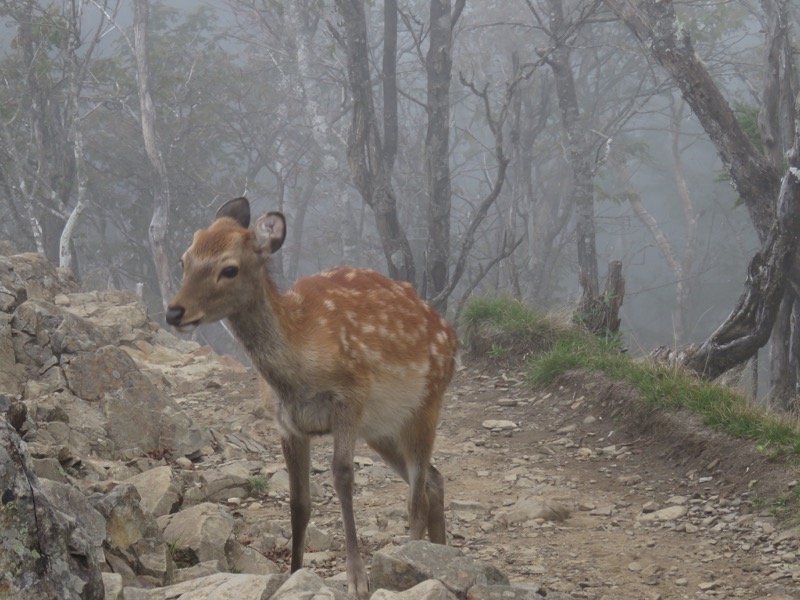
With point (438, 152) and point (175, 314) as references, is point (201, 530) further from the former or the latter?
point (438, 152)

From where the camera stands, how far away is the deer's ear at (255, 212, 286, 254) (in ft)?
16.8

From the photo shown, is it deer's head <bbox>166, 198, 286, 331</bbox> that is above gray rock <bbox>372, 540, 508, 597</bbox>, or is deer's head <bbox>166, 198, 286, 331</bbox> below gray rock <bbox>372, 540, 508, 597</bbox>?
above

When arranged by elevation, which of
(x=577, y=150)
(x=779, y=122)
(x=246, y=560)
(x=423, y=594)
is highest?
(x=577, y=150)

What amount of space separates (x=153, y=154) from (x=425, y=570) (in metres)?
21.0

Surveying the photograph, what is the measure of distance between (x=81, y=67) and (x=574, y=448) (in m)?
18.3

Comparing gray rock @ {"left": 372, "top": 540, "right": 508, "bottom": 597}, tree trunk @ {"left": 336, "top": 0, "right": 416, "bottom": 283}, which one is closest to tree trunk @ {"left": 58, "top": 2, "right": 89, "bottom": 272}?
tree trunk @ {"left": 336, "top": 0, "right": 416, "bottom": 283}

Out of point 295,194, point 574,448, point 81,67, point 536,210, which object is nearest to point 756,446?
point 574,448

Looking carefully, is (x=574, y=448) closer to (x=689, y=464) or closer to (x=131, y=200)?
(x=689, y=464)

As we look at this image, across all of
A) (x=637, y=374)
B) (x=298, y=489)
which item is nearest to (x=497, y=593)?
(x=298, y=489)

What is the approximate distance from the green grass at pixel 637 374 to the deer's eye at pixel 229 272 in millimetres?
4481

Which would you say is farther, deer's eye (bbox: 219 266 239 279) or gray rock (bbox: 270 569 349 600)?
deer's eye (bbox: 219 266 239 279)

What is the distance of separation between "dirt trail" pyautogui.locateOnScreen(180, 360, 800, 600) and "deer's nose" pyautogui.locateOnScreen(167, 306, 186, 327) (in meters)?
2.03

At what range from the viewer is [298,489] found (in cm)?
533

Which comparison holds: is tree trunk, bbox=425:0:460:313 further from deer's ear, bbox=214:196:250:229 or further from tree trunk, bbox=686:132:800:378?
deer's ear, bbox=214:196:250:229
